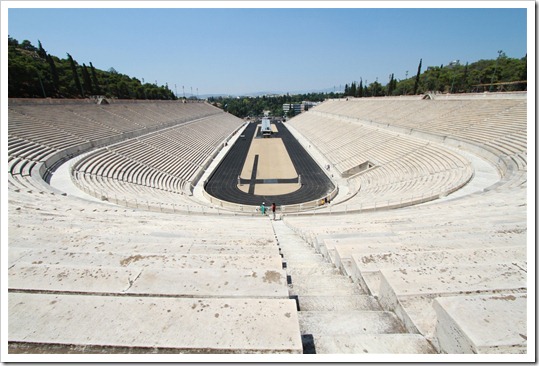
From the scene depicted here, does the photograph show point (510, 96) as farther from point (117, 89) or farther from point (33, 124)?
point (117, 89)

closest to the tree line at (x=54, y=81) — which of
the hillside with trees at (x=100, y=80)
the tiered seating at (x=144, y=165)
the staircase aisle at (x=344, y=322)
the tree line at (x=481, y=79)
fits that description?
the hillside with trees at (x=100, y=80)

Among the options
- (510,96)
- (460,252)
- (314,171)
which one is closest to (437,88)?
(510,96)

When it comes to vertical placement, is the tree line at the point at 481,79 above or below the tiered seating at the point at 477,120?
above

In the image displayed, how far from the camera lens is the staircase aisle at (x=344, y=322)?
236 cm

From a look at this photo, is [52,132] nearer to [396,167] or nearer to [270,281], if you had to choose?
[270,281]

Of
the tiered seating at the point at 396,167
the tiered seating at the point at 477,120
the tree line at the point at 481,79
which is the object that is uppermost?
the tree line at the point at 481,79

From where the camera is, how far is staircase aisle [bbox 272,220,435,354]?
7.75 ft

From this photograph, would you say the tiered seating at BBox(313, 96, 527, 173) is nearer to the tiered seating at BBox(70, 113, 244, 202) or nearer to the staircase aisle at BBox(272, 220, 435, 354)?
the staircase aisle at BBox(272, 220, 435, 354)

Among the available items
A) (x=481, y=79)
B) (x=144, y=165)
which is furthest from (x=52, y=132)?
(x=481, y=79)

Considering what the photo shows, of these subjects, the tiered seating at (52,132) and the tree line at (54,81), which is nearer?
the tiered seating at (52,132)

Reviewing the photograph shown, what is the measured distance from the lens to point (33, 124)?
23.1 meters

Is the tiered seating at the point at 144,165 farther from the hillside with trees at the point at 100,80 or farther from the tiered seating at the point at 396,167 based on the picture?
the hillside with trees at the point at 100,80

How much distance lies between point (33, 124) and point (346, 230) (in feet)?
95.8

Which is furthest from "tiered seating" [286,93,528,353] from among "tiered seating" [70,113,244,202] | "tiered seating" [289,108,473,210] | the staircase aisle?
"tiered seating" [70,113,244,202]
